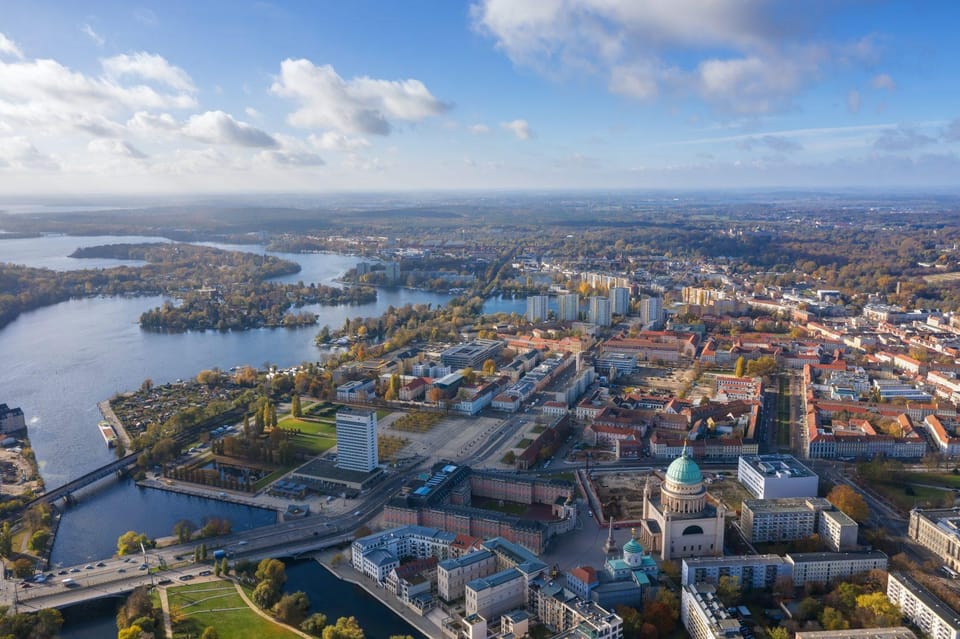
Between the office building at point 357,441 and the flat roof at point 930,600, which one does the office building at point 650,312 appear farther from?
the flat roof at point 930,600

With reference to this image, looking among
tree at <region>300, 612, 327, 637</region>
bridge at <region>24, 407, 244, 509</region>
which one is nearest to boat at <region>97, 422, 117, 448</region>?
bridge at <region>24, 407, 244, 509</region>

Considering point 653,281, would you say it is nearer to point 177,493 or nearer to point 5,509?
point 177,493

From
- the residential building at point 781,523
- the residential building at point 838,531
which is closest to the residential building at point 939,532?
the residential building at point 838,531

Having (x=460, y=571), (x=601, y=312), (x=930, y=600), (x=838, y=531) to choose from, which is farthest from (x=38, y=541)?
(x=601, y=312)

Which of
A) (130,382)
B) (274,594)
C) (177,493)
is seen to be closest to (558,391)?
(177,493)

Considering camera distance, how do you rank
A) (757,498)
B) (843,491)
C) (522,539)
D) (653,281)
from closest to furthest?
(522,539) < (843,491) < (757,498) < (653,281)

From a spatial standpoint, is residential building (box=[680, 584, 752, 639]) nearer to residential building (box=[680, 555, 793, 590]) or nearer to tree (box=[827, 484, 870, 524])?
residential building (box=[680, 555, 793, 590])
